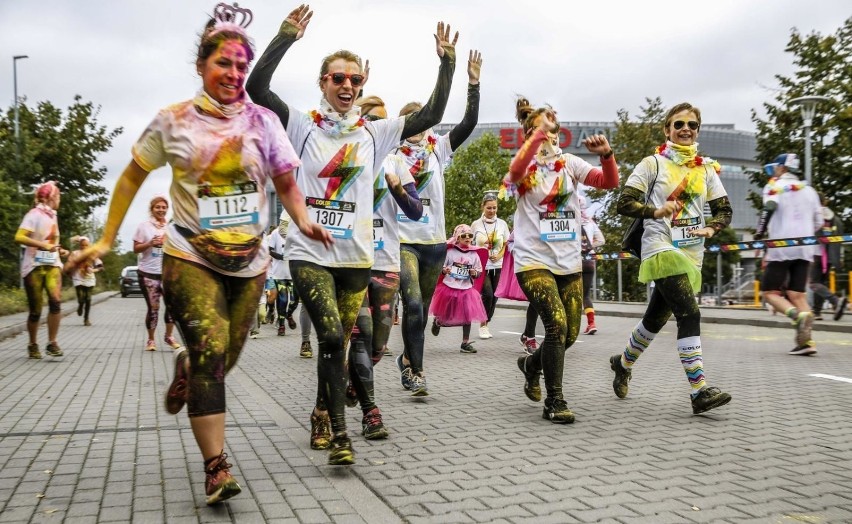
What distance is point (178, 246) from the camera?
385cm

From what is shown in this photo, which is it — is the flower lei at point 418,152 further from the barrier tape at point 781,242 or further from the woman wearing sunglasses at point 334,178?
the barrier tape at point 781,242

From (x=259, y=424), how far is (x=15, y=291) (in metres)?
21.4

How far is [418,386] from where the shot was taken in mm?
6871

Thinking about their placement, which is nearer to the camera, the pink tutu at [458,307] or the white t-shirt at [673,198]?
the white t-shirt at [673,198]

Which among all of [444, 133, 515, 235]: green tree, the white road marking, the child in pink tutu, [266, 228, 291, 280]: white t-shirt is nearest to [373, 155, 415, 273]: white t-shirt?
the white road marking

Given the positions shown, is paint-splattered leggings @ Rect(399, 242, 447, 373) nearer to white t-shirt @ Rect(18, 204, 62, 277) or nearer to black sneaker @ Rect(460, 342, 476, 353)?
black sneaker @ Rect(460, 342, 476, 353)

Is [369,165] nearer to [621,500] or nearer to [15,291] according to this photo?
[621,500]

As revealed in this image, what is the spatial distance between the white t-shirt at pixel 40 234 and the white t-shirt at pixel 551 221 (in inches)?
250

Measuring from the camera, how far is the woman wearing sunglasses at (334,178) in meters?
4.59

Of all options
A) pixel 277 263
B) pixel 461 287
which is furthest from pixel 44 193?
pixel 461 287

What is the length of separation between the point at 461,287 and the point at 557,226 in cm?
524

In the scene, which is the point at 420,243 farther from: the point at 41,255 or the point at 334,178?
the point at 41,255

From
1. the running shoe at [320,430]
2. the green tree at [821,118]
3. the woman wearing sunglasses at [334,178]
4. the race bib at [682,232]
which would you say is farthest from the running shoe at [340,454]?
the green tree at [821,118]

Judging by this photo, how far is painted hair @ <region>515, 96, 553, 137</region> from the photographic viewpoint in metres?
5.91
